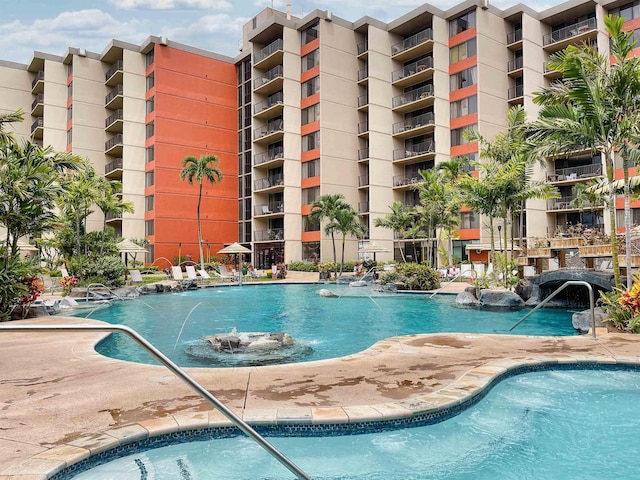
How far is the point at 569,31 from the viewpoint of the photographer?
36.6 meters

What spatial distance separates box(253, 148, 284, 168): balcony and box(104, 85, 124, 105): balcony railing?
14403mm

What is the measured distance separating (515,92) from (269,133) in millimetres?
21162

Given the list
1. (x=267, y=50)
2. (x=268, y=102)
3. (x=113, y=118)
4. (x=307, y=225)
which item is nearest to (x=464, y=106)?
(x=307, y=225)

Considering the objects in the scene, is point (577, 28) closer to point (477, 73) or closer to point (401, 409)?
point (477, 73)

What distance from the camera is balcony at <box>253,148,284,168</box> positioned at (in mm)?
42963

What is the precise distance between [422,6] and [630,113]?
105 ft

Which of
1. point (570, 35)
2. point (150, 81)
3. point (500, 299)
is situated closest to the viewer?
point (500, 299)

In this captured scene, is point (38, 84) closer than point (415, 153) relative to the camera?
No

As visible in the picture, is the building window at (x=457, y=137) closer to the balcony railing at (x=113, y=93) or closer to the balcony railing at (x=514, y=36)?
the balcony railing at (x=514, y=36)

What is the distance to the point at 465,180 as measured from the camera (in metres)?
18.3

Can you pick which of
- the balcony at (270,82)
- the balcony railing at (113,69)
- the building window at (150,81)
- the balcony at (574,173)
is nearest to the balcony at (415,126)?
the balcony at (574,173)

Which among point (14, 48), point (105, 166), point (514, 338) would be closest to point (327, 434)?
point (514, 338)

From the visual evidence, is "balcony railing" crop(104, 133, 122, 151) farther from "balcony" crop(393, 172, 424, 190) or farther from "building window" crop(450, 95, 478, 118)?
"building window" crop(450, 95, 478, 118)

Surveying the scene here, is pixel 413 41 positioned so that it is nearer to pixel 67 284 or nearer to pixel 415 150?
pixel 415 150
